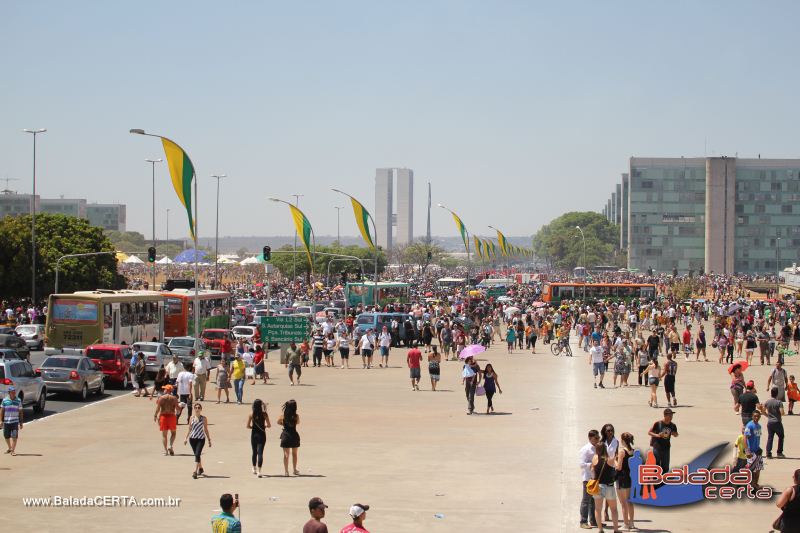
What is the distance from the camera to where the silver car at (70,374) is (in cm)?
2747

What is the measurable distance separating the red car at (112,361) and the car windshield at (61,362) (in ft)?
8.70

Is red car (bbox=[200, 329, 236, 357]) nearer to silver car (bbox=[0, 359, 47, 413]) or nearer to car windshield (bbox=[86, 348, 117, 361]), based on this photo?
car windshield (bbox=[86, 348, 117, 361])

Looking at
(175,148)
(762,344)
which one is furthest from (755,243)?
(175,148)

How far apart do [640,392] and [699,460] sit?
12.8m

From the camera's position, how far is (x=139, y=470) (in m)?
17.5

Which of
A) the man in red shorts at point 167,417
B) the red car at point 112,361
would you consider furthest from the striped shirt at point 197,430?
the red car at point 112,361

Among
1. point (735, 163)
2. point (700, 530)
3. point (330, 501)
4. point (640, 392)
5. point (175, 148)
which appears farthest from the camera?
point (735, 163)

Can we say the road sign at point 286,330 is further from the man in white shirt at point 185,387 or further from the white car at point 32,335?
the man in white shirt at point 185,387

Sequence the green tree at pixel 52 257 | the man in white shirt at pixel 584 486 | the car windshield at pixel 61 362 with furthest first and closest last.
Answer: the green tree at pixel 52 257 → the car windshield at pixel 61 362 → the man in white shirt at pixel 584 486

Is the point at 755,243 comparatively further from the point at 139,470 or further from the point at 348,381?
the point at 139,470

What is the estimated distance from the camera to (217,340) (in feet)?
133

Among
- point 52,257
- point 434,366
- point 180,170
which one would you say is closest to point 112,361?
point 180,170

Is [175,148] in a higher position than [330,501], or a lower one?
higher

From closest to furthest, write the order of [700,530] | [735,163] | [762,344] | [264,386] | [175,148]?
[700,530] < [264,386] < [175,148] < [762,344] < [735,163]
